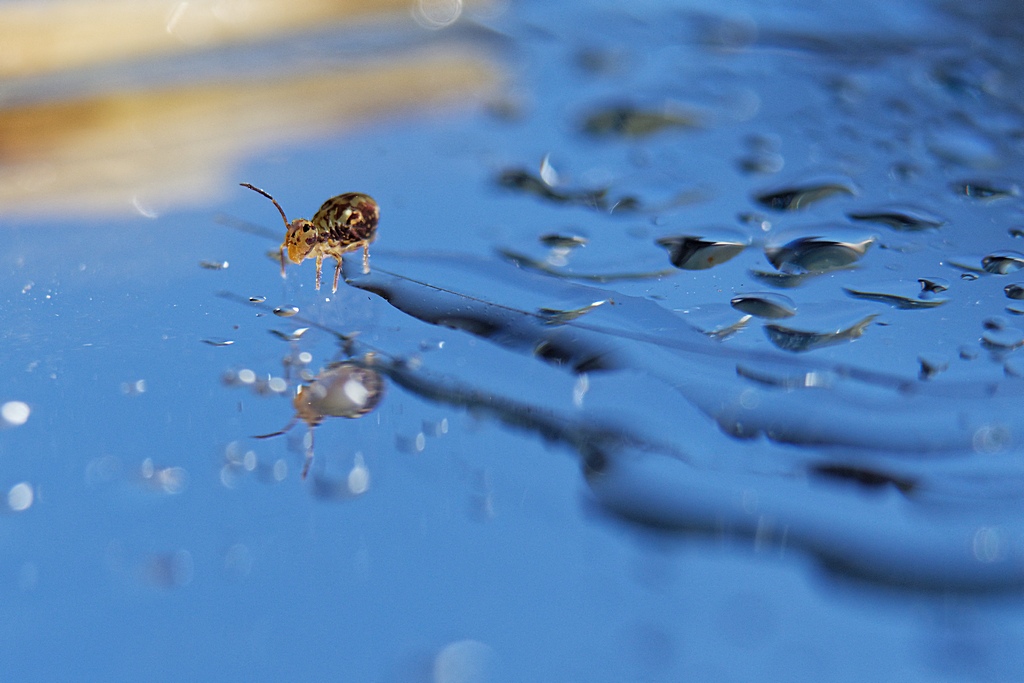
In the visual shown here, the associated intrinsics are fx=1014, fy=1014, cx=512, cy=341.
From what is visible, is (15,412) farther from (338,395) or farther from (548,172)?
(548,172)

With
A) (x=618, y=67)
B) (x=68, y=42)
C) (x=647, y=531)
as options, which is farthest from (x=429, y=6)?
(x=647, y=531)

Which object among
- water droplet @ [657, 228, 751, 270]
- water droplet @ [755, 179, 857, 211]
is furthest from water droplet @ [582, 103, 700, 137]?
water droplet @ [657, 228, 751, 270]

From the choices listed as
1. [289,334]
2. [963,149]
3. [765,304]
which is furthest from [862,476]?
[963,149]

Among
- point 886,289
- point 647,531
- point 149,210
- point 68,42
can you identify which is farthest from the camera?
point 68,42

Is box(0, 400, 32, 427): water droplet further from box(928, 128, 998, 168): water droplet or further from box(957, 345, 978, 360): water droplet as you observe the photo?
box(928, 128, 998, 168): water droplet

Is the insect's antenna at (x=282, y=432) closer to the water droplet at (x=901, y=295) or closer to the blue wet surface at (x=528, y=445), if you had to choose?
the blue wet surface at (x=528, y=445)

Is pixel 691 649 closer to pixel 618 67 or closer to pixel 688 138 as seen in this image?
pixel 688 138
